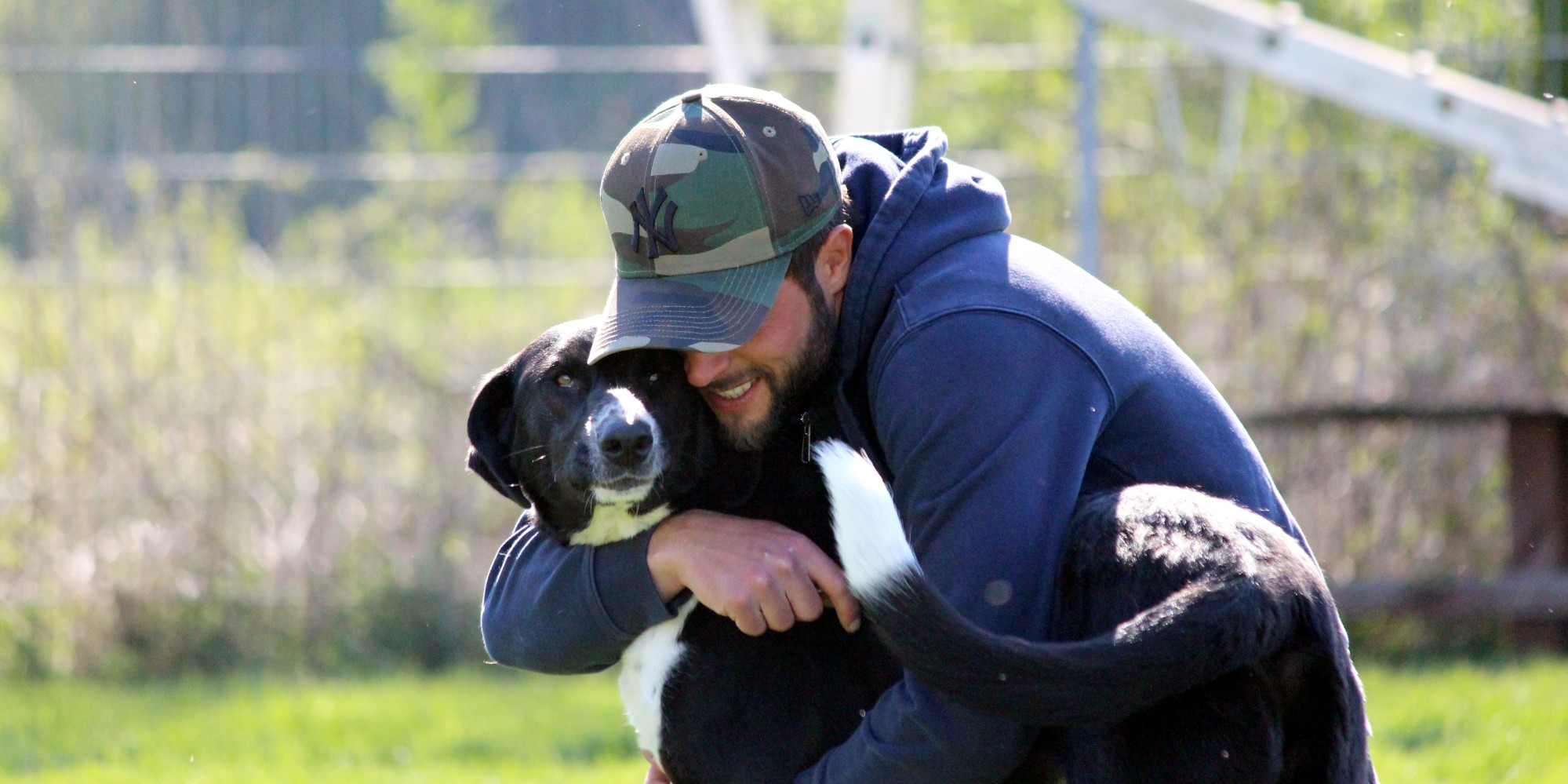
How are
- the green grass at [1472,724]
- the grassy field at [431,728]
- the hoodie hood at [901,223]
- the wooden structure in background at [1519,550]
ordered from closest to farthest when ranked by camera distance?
1. the hoodie hood at [901,223]
2. the green grass at [1472,724]
3. the grassy field at [431,728]
4. the wooden structure in background at [1519,550]

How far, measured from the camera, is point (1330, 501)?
5.63 m

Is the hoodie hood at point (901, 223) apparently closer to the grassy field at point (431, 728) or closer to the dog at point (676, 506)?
the dog at point (676, 506)

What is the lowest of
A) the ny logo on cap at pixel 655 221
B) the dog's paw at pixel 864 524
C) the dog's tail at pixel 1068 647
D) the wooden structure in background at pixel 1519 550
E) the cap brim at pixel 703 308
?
the wooden structure in background at pixel 1519 550

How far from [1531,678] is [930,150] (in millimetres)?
3373

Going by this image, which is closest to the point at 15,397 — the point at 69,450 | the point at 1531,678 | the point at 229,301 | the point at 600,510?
the point at 69,450

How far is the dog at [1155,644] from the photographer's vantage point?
70.9 inches

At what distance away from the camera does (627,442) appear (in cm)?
257

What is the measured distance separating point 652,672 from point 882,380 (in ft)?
2.49

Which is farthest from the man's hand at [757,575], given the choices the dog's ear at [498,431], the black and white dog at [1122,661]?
the dog's ear at [498,431]

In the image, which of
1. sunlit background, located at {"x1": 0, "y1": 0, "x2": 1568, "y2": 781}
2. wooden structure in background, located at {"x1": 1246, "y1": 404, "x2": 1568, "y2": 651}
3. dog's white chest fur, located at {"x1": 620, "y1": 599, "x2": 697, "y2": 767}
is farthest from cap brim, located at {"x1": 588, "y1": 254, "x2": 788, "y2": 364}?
wooden structure in background, located at {"x1": 1246, "y1": 404, "x2": 1568, "y2": 651}

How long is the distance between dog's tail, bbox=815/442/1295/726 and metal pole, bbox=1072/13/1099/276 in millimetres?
3298

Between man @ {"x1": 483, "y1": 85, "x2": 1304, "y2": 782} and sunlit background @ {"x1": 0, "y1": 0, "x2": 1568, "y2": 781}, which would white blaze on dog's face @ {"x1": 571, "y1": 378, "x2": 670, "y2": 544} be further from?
sunlit background @ {"x1": 0, "y1": 0, "x2": 1568, "y2": 781}

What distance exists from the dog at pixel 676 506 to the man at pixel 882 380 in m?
0.10

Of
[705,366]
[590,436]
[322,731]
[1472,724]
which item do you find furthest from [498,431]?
[1472,724]
